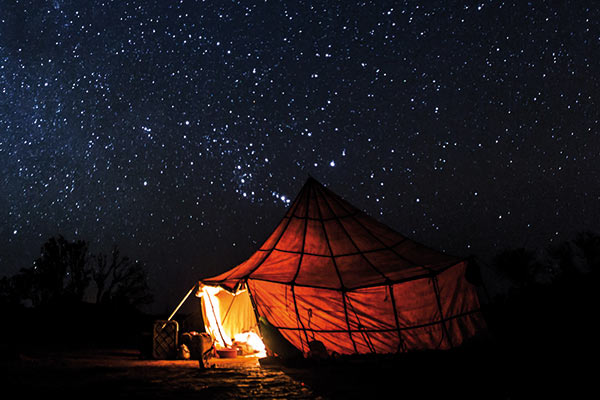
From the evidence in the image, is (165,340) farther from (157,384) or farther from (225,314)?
(157,384)

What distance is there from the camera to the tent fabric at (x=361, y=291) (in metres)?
7.76

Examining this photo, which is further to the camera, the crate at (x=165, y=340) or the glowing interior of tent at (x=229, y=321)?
the glowing interior of tent at (x=229, y=321)

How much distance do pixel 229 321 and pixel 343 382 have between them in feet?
22.4

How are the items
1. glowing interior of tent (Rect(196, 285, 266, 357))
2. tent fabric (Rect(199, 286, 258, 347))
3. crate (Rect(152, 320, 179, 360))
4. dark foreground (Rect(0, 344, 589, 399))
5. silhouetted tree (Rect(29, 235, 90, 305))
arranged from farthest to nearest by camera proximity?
silhouetted tree (Rect(29, 235, 90, 305)), tent fabric (Rect(199, 286, 258, 347)), glowing interior of tent (Rect(196, 285, 266, 357)), crate (Rect(152, 320, 179, 360)), dark foreground (Rect(0, 344, 589, 399))

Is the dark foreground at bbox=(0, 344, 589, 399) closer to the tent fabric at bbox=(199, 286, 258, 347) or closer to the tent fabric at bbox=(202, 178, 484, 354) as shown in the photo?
the tent fabric at bbox=(202, 178, 484, 354)

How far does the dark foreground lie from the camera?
11.1ft

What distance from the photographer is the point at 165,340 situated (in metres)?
7.80

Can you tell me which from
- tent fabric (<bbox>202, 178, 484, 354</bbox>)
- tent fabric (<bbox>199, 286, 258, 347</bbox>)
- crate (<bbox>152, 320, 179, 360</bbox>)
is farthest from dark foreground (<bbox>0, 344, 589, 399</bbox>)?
tent fabric (<bbox>199, 286, 258, 347</bbox>)

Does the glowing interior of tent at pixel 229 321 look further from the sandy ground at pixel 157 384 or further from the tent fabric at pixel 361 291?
the sandy ground at pixel 157 384

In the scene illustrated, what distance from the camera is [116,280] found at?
30.7 m

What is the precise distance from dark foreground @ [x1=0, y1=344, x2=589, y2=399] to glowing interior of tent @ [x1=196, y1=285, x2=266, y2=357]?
3.94m

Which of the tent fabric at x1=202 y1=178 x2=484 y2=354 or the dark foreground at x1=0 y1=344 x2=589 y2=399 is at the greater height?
the tent fabric at x1=202 y1=178 x2=484 y2=354

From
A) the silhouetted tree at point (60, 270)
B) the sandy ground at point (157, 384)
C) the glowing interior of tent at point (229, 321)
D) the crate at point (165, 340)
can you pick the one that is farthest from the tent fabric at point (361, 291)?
the silhouetted tree at point (60, 270)

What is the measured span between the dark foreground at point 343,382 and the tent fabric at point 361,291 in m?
2.18
